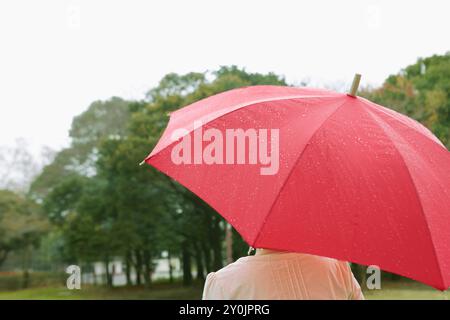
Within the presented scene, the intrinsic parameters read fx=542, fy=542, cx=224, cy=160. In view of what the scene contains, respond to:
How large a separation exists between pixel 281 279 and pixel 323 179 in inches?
10.1

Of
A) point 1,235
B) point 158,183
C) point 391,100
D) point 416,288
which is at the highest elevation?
point 391,100

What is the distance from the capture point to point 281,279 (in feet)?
3.97

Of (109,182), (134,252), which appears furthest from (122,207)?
(134,252)

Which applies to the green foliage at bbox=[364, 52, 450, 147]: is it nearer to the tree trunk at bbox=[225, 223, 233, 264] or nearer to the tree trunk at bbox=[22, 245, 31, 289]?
the tree trunk at bbox=[225, 223, 233, 264]

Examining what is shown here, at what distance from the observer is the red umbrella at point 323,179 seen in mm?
1250

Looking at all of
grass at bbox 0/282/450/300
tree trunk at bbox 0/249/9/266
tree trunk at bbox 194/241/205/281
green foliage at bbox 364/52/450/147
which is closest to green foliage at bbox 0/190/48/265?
tree trunk at bbox 0/249/9/266

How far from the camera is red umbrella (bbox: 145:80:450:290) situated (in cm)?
125

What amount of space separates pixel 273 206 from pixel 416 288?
12652mm

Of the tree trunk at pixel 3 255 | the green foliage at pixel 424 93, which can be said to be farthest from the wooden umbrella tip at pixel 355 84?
the tree trunk at pixel 3 255

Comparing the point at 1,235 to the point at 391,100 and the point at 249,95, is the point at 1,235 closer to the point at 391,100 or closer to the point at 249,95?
the point at 391,100

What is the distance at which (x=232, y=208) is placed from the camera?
130 cm

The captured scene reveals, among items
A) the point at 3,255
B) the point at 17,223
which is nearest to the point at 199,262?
the point at 17,223

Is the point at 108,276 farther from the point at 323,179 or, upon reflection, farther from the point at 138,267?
the point at 323,179

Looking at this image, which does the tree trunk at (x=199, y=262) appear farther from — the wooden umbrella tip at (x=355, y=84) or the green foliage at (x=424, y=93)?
the wooden umbrella tip at (x=355, y=84)
